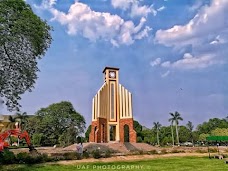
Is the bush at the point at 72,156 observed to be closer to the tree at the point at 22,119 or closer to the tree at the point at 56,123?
the tree at the point at 56,123

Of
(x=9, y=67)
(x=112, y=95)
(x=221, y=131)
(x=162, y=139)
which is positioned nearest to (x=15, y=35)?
(x=9, y=67)

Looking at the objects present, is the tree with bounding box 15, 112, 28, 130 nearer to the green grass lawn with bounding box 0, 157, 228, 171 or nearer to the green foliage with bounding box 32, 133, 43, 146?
the green foliage with bounding box 32, 133, 43, 146

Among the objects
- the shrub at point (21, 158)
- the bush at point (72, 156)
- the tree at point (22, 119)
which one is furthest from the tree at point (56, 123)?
the shrub at point (21, 158)

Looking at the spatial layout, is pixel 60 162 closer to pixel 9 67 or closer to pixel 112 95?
pixel 9 67

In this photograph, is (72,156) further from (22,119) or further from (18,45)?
(22,119)

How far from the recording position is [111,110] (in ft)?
109

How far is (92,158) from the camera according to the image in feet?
62.4

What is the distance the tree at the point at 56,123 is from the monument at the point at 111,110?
1959cm

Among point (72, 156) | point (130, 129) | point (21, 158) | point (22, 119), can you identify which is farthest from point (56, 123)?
point (21, 158)

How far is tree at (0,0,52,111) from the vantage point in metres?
16.5

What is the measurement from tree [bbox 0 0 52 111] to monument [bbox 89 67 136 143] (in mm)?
13807

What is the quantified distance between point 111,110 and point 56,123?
22.9 m

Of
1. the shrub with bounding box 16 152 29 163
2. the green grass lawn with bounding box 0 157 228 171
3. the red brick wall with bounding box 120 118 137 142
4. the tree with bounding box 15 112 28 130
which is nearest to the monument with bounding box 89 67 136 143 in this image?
the red brick wall with bounding box 120 118 137 142

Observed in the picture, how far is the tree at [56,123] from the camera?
2029 inches
